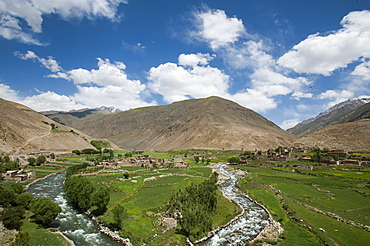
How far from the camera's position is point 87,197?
Result: 3475 cm

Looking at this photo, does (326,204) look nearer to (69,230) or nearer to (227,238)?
(227,238)

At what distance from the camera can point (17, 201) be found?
102 ft

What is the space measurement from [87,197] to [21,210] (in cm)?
877

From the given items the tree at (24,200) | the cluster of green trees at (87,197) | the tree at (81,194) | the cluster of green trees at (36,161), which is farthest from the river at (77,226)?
the cluster of green trees at (36,161)

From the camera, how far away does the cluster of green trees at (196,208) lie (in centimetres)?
2667

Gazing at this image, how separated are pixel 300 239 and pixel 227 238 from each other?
7918mm

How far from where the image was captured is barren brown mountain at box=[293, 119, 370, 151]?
12020 cm

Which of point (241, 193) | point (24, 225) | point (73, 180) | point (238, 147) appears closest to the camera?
point (24, 225)

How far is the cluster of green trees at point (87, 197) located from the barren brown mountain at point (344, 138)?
130 meters

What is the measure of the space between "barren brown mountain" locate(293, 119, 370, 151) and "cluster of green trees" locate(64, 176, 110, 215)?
130095mm

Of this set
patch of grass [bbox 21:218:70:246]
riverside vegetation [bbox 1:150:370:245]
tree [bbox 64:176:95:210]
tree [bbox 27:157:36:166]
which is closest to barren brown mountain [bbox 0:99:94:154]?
tree [bbox 27:157:36:166]

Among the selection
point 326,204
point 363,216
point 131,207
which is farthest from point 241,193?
point 131,207

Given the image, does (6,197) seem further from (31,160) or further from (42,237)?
(31,160)

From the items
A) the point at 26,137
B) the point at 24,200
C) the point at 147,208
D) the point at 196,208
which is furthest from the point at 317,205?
the point at 26,137
